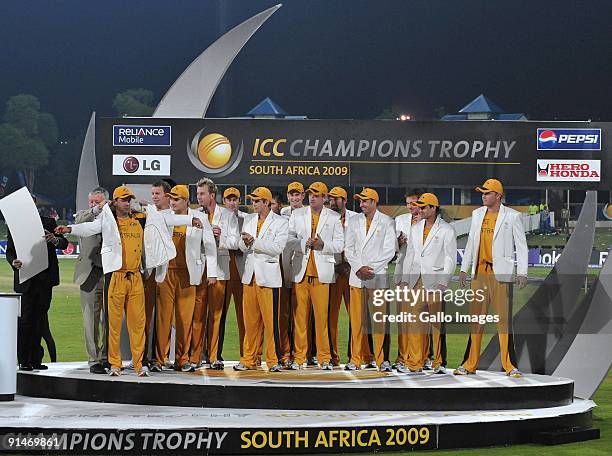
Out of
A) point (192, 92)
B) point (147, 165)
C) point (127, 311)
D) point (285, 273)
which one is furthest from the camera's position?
point (192, 92)

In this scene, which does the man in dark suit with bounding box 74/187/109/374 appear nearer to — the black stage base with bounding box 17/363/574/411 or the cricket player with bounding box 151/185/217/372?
the black stage base with bounding box 17/363/574/411

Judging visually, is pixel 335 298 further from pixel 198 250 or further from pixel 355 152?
pixel 355 152

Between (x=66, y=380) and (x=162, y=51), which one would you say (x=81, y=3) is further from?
(x=66, y=380)

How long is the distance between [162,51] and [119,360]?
108866mm

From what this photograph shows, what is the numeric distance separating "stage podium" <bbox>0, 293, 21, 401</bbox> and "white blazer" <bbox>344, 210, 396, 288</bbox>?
2962 mm

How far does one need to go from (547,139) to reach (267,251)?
3428 mm

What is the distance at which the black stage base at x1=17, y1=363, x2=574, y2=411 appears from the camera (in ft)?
28.7

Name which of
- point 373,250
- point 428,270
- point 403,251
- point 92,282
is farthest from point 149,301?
point 428,270

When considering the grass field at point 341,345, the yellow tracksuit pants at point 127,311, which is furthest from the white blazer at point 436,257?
the yellow tracksuit pants at point 127,311

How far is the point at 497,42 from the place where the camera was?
99.3 m

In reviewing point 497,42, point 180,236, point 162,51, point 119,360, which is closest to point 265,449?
point 119,360

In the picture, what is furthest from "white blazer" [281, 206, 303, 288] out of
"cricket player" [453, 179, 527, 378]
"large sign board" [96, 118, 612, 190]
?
"cricket player" [453, 179, 527, 378]

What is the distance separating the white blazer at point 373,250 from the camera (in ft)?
33.5

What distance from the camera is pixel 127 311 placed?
31.6 feet
